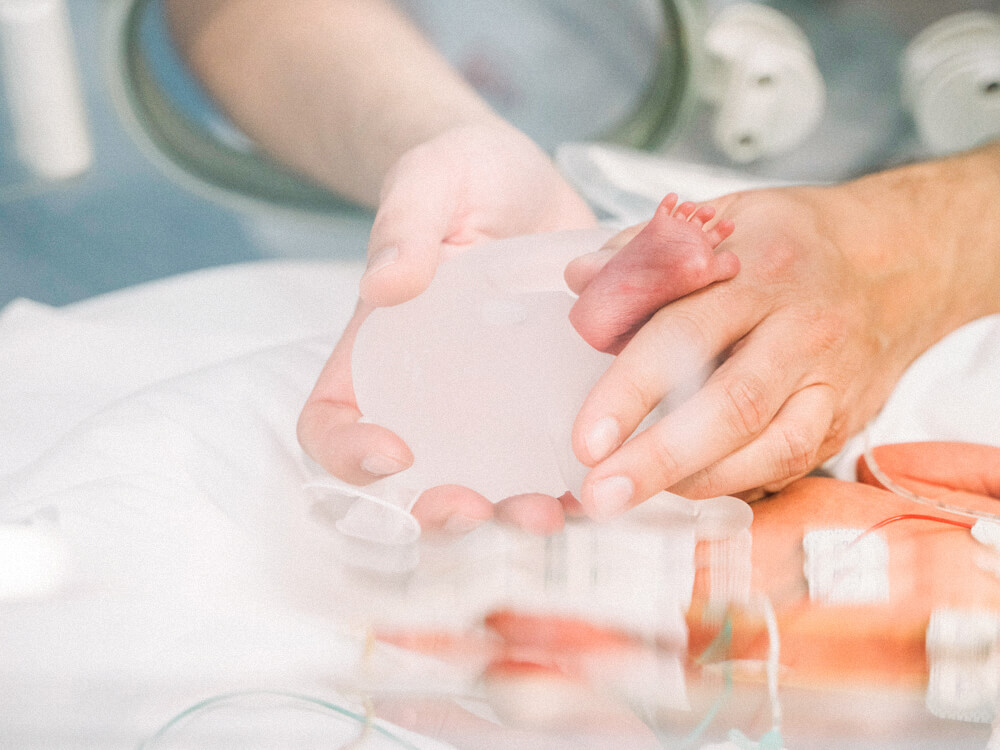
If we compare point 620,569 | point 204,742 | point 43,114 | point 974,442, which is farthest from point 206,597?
point 974,442

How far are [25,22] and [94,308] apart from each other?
7.4 inches

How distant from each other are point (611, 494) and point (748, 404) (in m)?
0.09

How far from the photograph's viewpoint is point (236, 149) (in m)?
0.48

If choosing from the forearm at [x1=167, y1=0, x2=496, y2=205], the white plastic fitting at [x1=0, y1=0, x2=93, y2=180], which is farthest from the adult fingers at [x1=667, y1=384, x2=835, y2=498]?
the white plastic fitting at [x1=0, y1=0, x2=93, y2=180]

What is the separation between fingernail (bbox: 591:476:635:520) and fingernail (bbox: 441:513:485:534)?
0.18 ft

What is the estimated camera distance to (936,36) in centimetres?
47

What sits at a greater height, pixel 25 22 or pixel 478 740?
pixel 25 22

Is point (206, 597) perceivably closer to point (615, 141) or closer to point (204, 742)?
point (204, 742)

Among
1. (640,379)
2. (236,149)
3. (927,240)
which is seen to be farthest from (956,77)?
(236,149)

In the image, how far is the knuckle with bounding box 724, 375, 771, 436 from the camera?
38cm

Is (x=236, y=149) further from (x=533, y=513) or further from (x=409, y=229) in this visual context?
(x=533, y=513)

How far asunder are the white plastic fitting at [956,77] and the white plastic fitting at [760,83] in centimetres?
5

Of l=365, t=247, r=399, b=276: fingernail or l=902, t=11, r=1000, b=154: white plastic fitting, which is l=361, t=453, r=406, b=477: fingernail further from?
l=902, t=11, r=1000, b=154: white plastic fitting

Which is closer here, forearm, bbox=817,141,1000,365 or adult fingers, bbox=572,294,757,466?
adult fingers, bbox=572,294,757,466
